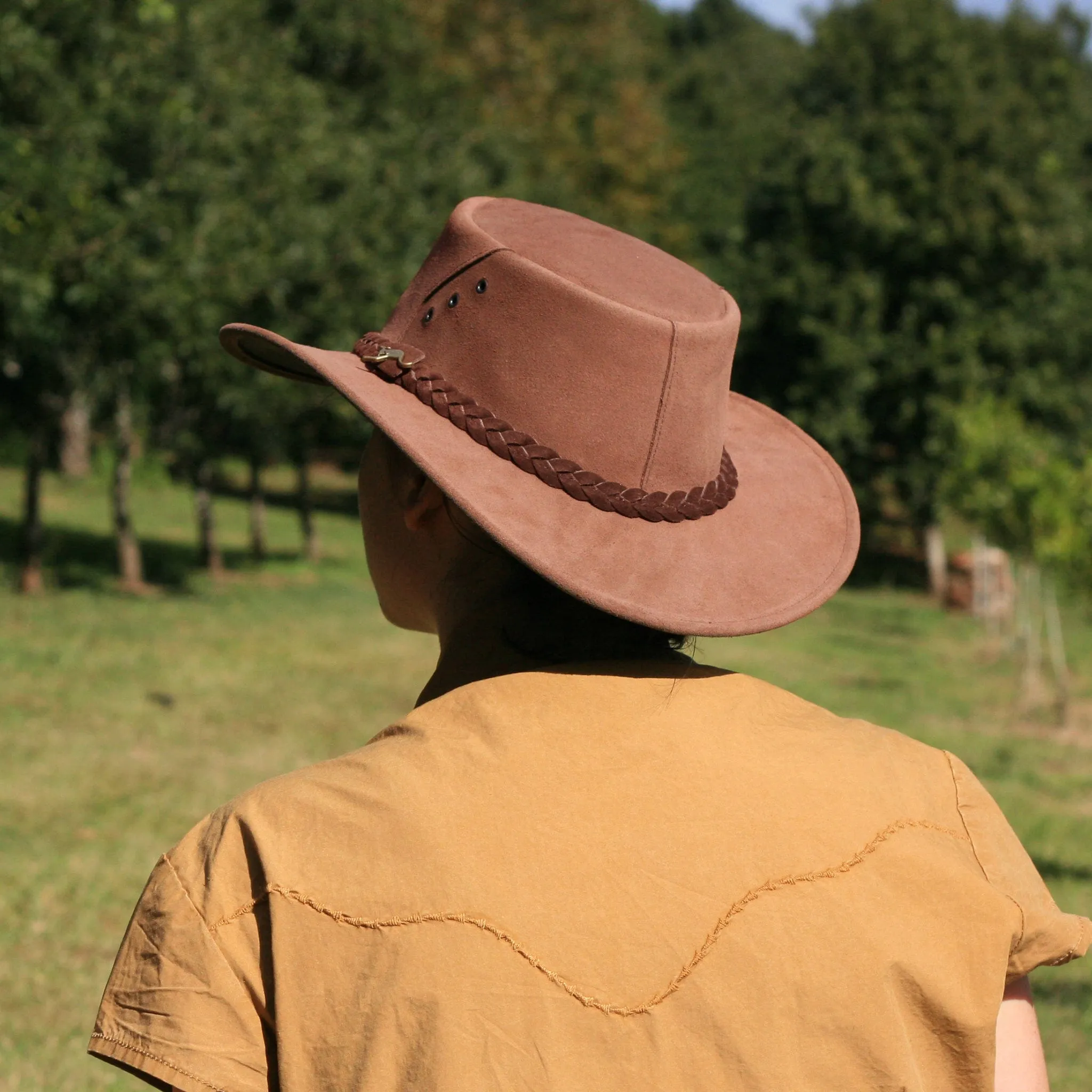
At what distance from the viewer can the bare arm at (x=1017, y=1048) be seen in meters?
1.39

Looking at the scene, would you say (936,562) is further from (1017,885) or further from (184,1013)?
(184,1013)

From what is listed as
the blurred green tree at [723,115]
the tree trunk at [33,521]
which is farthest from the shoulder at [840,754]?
the blurred green tree at [723,115]

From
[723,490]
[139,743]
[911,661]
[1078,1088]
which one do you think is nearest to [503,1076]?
[723,490]

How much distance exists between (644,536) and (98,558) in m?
18.4

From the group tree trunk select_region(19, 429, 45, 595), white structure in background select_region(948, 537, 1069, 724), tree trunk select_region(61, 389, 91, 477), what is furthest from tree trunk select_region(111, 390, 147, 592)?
tree trunk select_region(61, 389, 91, 477)

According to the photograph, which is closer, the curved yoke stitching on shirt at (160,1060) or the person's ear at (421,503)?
the curved yoke stitching on shirt at (160,1060)

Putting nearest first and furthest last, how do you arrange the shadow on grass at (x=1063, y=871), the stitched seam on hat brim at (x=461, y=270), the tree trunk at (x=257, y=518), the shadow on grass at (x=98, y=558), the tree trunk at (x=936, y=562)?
the stitched seam on hat brim at (x=461, y=270) < the shadow on grass at (x=1063, y=871) < the shadow on grass at (x=98, y=558) < the tree trunk at (x=257, y=518) < the tree trunk at (x=936, y=562)

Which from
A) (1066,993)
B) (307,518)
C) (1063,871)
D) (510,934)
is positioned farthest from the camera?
(307,518)

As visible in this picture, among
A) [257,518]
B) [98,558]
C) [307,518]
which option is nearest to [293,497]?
[307,518]

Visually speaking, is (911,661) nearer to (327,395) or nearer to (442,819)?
(327,395)

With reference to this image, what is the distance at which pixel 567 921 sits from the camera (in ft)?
3.95

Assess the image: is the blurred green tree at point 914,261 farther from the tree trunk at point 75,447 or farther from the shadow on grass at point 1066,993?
the shadow on grass at point 1066,993

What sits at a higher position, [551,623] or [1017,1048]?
[551,623]

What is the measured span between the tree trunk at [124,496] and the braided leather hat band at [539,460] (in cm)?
1512
